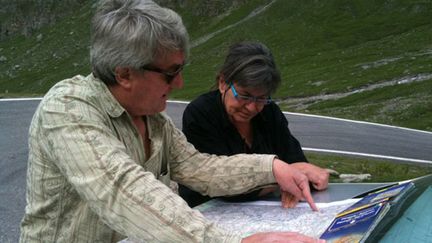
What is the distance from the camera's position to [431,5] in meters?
53.1

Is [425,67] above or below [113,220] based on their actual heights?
below

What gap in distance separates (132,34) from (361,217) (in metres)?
1.09

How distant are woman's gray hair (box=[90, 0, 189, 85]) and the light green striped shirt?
173mm

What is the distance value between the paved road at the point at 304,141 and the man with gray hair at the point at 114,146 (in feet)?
11.8

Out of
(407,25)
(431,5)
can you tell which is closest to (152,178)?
(407,25)

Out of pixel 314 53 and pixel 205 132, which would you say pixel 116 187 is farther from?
pixel 314 53

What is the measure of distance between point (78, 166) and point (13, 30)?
8208 centimetres

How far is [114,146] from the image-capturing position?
193 centimetres

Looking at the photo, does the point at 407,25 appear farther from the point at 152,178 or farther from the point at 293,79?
the point at 152,178

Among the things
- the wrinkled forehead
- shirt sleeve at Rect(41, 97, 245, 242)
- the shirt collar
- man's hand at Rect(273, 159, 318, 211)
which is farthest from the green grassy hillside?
shirt sleeve at Rect(41, 97, 245, 242)

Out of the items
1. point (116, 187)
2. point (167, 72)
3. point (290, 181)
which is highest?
point (167, 72)

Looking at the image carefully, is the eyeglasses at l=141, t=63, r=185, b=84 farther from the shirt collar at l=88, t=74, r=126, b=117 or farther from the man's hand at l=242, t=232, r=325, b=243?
the man's hand at l=242, t=232, r=325, b=243

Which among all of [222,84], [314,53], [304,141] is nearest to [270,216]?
[222,84]

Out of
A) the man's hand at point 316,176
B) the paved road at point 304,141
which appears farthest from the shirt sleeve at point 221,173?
the paved road at point 304,141
